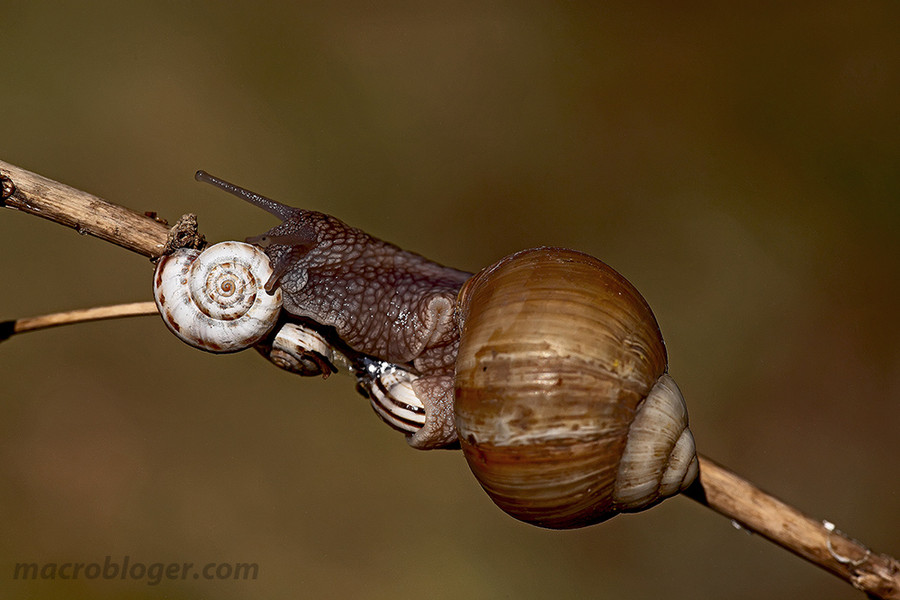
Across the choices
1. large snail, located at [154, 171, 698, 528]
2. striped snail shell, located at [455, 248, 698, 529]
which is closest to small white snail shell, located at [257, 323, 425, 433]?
large snail, located at [154, 171, 698, 528]

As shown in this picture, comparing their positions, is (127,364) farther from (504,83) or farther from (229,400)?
(504,83)

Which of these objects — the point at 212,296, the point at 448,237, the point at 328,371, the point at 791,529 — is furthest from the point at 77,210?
the point at 448,237

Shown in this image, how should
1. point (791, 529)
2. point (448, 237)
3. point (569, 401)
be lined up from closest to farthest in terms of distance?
point (569, 401), point (791, 529), point (448, 237)

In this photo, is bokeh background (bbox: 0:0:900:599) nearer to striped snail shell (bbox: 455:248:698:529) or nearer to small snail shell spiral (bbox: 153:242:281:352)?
small snail shell spiral (bbox: 153:242:281:352)

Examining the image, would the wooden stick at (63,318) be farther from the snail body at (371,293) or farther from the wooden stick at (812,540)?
the wooden stick at (812,540)

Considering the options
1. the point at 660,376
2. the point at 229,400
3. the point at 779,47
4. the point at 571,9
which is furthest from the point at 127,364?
the point at 779,47

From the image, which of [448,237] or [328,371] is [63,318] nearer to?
[328,371]

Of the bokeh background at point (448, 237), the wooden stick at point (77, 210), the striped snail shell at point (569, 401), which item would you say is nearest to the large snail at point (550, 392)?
the striped snail shell at point (569, 401)
